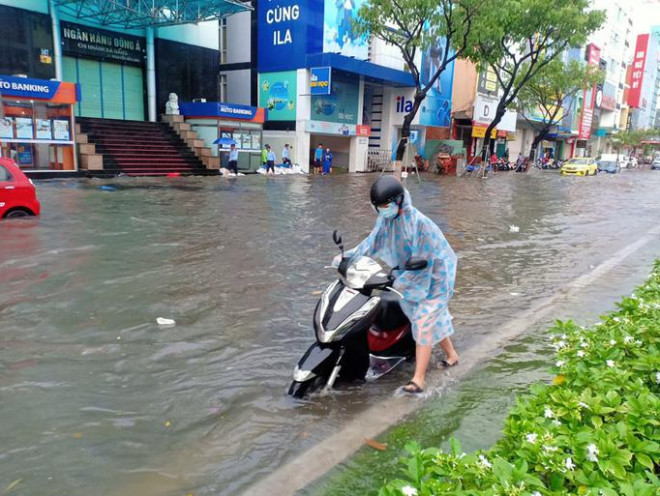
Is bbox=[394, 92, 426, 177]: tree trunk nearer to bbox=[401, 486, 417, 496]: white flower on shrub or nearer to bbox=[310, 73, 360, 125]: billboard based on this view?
bbox=[310, 73, 360, 125]: billboard

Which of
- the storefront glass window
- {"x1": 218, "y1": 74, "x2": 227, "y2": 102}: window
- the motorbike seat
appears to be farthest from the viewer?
{"x1": 218, "y1": 74, "x2": 227, "y2": 102}: window

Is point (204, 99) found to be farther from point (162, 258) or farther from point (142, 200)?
point (162, 258)

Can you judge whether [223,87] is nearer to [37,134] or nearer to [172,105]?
[172,105]

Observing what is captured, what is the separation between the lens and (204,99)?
2792cm

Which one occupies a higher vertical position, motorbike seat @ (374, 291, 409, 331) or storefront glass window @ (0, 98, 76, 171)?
storefront glass window @ (0, 98, 76, 171)

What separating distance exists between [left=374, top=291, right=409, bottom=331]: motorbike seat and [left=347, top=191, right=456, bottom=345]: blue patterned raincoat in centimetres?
13

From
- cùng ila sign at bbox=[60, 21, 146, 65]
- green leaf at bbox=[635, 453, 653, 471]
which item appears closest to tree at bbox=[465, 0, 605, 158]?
cùng ila sign at bbox=[60, 21, 146, 65]

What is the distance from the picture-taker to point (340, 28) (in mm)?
28125

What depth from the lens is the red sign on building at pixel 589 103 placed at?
59438mm

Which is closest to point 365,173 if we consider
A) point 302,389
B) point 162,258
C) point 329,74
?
point 329,74

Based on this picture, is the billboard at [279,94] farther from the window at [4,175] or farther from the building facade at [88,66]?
the window at [4,175]

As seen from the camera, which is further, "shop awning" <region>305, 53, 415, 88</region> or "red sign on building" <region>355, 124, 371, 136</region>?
"red sign on building" <region>355, 124, 371, 136</region>

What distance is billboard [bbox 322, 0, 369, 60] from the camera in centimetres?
2738

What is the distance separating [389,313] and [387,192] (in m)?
0.99
